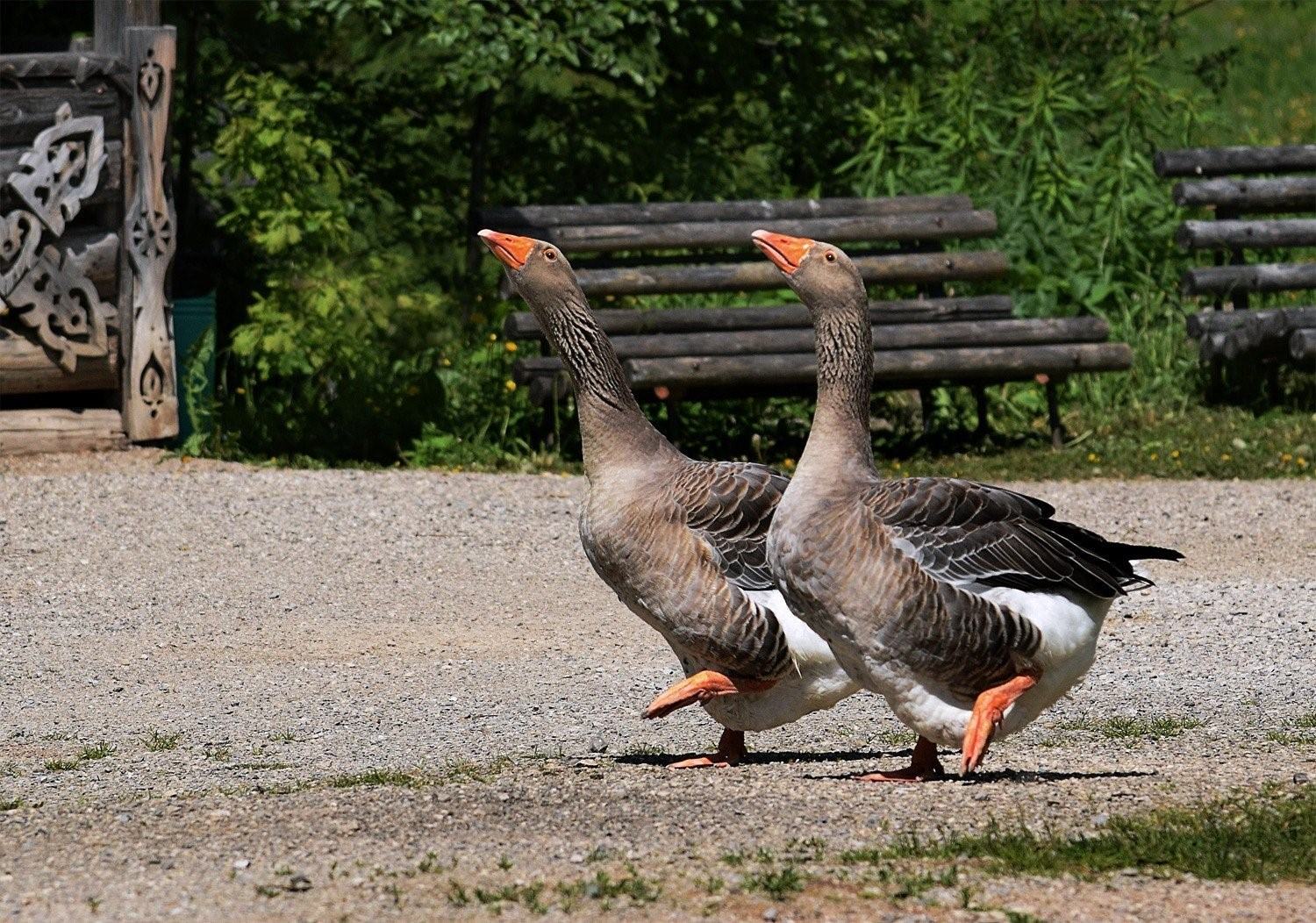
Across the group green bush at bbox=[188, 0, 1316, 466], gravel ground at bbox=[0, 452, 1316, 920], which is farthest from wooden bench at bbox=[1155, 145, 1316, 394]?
gravel ground at bbox=[0, 452, 1316, 920]

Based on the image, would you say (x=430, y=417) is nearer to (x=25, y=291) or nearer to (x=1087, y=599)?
(x=25, y=291)

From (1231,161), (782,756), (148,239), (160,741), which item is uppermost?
(1231,161)

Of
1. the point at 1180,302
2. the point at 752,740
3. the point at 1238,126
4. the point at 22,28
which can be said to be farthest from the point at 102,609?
the point at 1238,126

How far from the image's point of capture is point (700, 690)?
5.85 m

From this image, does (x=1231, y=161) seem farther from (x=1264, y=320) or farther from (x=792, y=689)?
(x=792, y=689)

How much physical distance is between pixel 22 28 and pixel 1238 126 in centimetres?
1365

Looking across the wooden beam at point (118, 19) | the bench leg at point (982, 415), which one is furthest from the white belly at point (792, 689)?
the wooden beam at point (118, 19)

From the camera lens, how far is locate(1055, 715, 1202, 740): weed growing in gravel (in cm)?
666

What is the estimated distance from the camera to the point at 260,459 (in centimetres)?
1212

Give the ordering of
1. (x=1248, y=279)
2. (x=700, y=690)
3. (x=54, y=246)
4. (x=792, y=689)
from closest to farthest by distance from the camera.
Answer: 1. (x=700, y=690)
2. (x=792, y=689)
3. (x=54, y=246)
4. (x=1248, y=279)

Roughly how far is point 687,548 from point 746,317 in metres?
7.09

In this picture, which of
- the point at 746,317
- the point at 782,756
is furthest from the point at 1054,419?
the point at 782,756

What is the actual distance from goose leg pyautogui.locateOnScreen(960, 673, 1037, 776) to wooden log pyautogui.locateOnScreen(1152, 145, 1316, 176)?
9033 mm

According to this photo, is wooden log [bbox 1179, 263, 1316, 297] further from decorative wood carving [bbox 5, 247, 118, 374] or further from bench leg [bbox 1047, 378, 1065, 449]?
decorative wood carving [bbox 5, 247, 118, 374]
